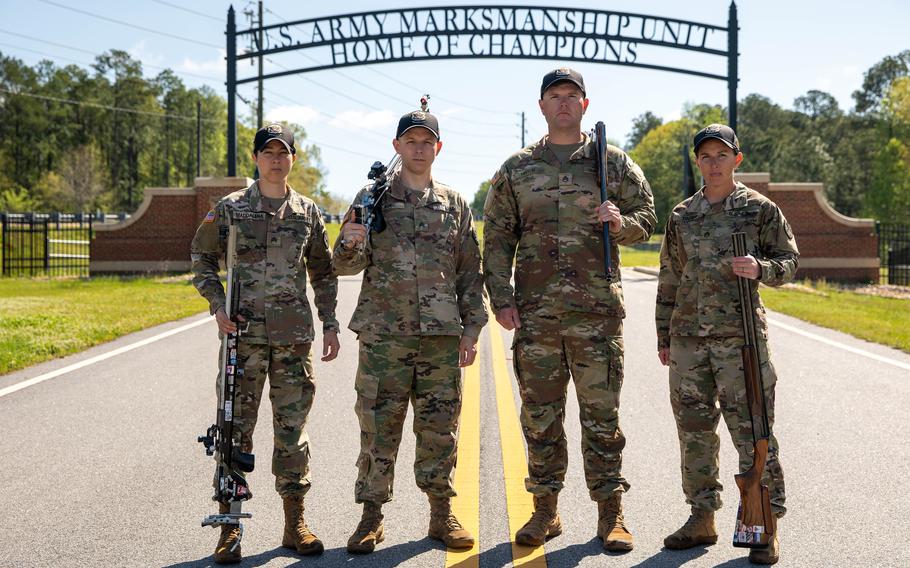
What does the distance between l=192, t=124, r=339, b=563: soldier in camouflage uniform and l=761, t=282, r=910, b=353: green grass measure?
8.80 m

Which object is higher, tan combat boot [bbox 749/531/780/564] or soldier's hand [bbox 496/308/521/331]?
soldier's hand [bbox 496/308/521/331]

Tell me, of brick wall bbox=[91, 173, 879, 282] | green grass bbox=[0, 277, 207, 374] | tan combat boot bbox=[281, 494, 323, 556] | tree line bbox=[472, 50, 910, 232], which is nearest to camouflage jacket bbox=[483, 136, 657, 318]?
tan combat boot bbox=[281, 494, 323, 556]

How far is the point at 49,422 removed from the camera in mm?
6680

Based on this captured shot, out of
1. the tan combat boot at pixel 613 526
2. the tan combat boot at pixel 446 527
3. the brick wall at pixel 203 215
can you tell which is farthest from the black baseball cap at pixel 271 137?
the brick wall at pixel 203 215

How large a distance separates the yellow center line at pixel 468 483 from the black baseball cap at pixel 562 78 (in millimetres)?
1985

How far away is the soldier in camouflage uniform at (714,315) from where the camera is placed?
13.5 feet

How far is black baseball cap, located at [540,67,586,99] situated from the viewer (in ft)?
14.0

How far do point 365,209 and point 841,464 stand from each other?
11.2ft

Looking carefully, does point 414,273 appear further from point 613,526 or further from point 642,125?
point 642,125

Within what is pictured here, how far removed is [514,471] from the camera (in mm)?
5324

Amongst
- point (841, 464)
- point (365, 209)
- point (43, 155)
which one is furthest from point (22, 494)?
point (43, 155)

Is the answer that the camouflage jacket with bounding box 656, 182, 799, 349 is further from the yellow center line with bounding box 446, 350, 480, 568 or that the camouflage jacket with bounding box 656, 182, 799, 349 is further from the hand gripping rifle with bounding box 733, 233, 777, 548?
the yellow center line with bounding box 446, 350, 480, 568

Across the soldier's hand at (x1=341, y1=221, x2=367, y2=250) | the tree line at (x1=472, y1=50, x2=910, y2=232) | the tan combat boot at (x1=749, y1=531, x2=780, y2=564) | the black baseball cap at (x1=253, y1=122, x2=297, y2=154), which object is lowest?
the tan combat boot at (x1=749, y1=531, x2=780, y2=564)

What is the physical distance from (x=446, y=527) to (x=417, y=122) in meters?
1.92
